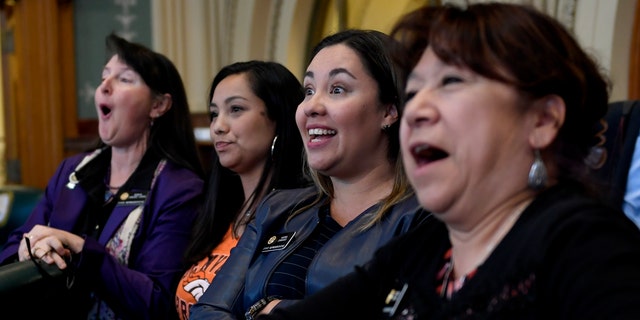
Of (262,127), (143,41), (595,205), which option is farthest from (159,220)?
(143,41)

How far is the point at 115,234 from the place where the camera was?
2580mm

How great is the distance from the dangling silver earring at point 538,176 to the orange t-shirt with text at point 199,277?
131 cm

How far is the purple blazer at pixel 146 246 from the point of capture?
7.76ft

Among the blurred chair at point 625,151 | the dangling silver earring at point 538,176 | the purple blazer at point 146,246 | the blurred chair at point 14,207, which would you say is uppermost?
the dangling silver earring at point 538,176

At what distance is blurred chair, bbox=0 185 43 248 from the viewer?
3.64 meters

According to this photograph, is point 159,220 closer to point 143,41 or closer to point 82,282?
point 82,282

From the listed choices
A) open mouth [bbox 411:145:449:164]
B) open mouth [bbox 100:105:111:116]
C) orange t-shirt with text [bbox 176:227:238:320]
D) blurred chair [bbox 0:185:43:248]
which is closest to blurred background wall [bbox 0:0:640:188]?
blurred chair [bbox 0:185:43:248]

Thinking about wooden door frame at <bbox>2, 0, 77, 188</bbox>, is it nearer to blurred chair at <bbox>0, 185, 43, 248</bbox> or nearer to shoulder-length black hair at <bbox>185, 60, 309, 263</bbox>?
blurred chair at <bbox>0, 185, 43, 248</bbox>

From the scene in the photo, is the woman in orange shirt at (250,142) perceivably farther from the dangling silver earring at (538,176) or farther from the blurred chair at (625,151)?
the dangling silver earring at (538,176)

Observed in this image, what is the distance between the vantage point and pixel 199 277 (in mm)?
2250

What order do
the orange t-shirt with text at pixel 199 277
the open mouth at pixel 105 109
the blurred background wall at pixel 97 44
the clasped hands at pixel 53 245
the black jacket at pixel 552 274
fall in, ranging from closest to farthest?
1. the black jacket at pixel 552 274
2. the orange t-shirt with text at pixel 199 277
3. the clasped hands at pixel 53 245
4. the open mouth at pixel 105 109
5. the blurred background wall at pixel 97 44

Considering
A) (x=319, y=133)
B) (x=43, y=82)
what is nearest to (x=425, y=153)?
(x=319, y=133)

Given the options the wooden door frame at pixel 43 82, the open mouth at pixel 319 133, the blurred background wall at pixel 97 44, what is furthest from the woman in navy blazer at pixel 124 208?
the wooden door frame at pixel 43 82

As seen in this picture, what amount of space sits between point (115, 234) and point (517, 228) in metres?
1.79
